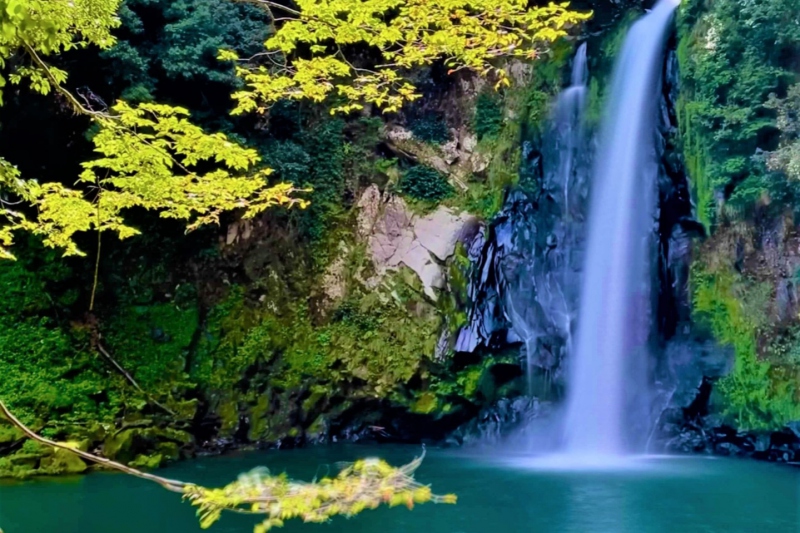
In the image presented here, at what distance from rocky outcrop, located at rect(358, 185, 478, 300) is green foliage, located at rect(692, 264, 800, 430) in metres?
3.90

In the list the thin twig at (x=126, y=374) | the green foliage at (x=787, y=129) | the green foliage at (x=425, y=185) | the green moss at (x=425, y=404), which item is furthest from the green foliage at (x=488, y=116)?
the thin twig at (x=126, y=374)

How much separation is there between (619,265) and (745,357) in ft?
7.75

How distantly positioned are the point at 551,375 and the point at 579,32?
6.60 m

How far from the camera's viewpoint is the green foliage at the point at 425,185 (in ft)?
39.1

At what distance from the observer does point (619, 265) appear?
1130 centimetres

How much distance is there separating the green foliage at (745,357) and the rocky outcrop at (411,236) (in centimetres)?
390

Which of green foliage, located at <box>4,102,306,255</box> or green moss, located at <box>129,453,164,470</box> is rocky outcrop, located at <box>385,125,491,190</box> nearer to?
green moss, located at <box>129,453,164,470</box>

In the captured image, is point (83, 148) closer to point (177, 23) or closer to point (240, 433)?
point (177, 23)

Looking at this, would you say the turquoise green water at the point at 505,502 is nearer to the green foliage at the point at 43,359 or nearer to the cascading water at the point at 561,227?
the green foliage at the point at 43,359

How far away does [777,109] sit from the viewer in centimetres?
956

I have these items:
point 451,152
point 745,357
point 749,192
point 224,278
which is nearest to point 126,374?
point 224,278

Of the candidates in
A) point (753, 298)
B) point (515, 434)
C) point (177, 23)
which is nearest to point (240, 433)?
point (515, 434)

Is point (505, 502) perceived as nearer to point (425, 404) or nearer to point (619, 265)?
point (425, 404)

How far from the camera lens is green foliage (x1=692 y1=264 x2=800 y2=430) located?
9391 mm
